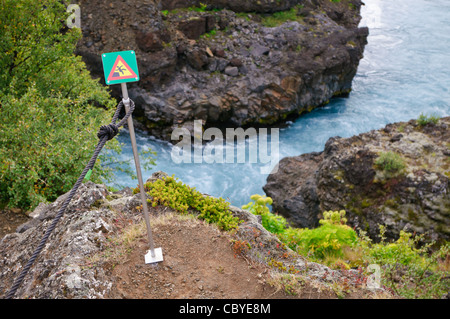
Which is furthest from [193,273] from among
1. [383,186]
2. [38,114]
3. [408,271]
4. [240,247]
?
[383,186]

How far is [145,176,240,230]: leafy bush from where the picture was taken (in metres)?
7.76

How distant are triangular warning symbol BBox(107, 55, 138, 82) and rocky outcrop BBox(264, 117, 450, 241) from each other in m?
10.8

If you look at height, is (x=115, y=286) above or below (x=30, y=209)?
above

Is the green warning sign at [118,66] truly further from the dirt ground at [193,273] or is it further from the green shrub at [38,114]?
the green shrub at [38,114]

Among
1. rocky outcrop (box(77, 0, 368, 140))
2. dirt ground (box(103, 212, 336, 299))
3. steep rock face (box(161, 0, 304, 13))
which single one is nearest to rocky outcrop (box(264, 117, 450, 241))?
dirt ground (box(103, 212, 336, 299))

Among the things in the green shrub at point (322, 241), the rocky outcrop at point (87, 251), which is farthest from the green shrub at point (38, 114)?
the green shrub at point (322, 241)

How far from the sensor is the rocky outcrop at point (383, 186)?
41.4ft

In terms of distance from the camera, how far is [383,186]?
1363 centimetres
